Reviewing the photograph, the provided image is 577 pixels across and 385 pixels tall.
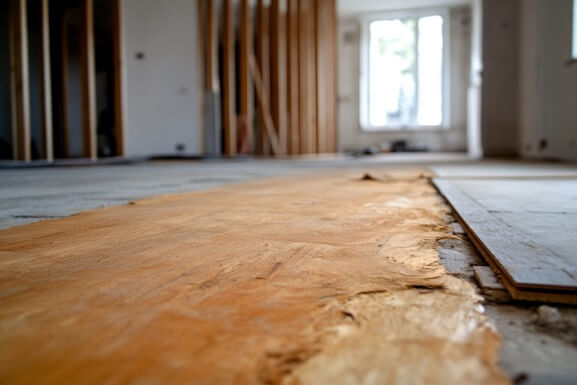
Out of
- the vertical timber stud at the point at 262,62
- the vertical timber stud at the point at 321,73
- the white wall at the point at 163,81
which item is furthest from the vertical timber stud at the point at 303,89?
the white wall at the point at 163,81

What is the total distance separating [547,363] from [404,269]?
33 centimetres

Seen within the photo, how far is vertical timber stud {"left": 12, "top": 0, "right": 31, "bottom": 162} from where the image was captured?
15.2ft

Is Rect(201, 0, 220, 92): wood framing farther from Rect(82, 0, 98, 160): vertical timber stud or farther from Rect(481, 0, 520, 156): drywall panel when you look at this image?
Rect(481, 0, 520, 156): drywall panel

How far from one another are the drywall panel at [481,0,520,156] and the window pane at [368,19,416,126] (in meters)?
5.09

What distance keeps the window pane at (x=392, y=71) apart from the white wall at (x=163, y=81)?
582 centimetres

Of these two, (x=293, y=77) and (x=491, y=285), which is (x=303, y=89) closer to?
(x=293, y=77)

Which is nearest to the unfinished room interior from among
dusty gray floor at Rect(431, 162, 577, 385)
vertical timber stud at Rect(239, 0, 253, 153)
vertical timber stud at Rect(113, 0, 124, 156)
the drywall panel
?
dusty gray floor at Rect(431, 162, 577, 385)

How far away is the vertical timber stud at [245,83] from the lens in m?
7.19

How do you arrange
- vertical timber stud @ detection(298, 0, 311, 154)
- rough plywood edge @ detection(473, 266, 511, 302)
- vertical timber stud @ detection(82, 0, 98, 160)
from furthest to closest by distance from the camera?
1. vertical timber stud @ detection(298, 0, 311, 154)
2. vertical timber stud @ detection(82, 0, 98, 160)
3. rough plywood edge @ detection(473, 266, 511, 302)

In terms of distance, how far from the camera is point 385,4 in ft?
35.9

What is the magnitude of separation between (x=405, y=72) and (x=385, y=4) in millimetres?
1660

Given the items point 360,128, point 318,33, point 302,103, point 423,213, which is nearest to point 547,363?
point 423,213

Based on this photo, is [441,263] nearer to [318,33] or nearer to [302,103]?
[302,103]

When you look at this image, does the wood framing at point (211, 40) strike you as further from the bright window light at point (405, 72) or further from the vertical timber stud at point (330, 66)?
the bright window light at point (405, 72)
